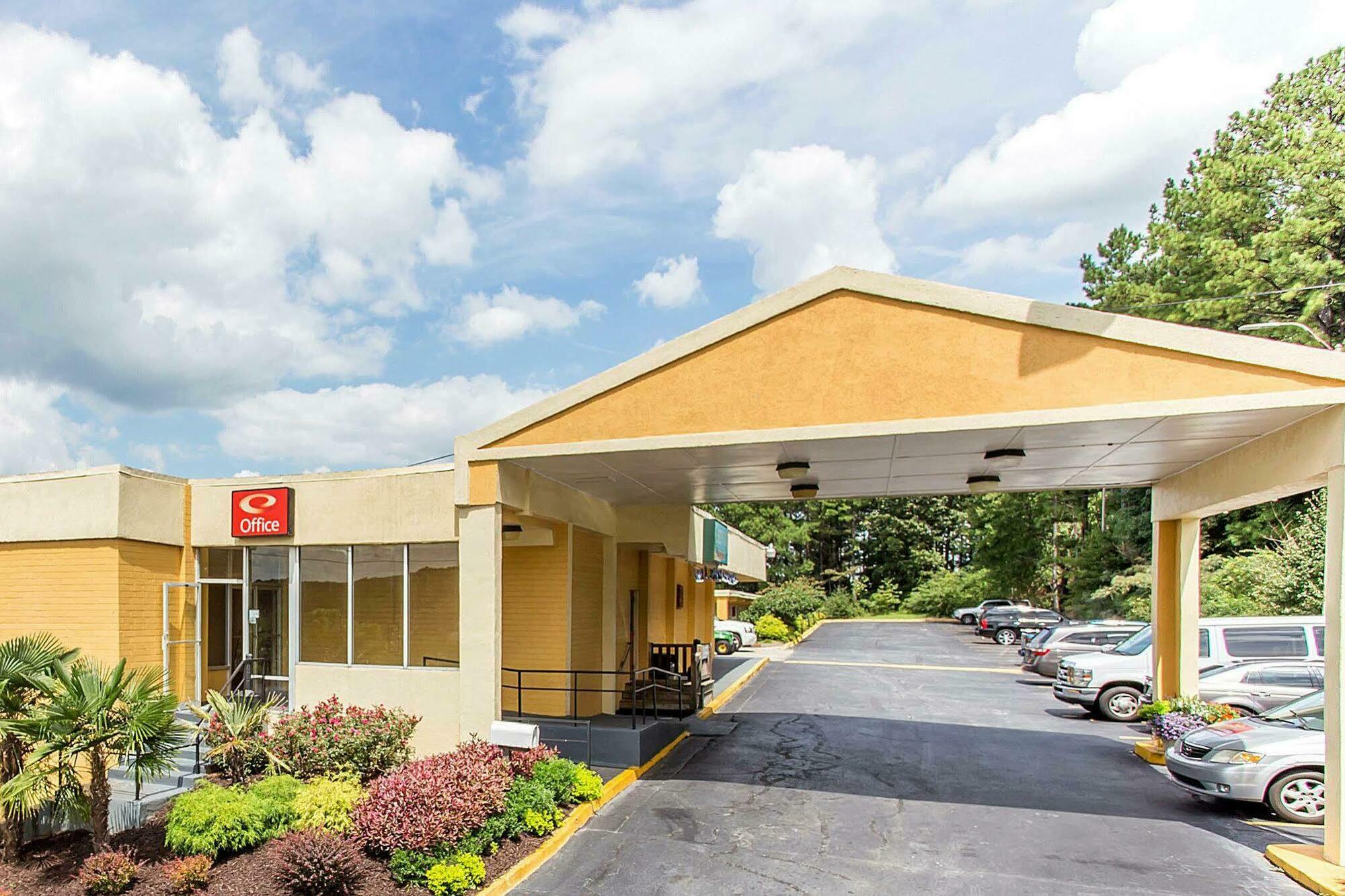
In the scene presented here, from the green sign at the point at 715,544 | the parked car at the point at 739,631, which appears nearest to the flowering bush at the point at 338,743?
the green sign at the point at 715,544

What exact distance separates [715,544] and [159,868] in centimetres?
1276

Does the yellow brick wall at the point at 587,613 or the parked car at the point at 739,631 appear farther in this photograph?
the parked car at the point at 739,631

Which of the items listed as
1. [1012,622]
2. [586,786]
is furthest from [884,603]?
[586,786]

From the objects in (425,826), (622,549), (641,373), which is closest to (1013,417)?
(641,373)

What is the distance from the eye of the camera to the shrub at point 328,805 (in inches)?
376

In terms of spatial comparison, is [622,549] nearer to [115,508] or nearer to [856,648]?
[115,508]

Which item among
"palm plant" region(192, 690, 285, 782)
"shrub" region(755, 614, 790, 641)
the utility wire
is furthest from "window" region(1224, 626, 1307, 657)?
"shrub" region(755, 614, 790, 641)

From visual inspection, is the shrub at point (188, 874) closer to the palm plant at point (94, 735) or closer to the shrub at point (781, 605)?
the palm plant at point (94, 735)

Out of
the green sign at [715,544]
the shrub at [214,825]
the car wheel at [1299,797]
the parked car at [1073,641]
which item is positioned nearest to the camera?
the shrub at [214,825]

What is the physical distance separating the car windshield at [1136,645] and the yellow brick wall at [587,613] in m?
10.9

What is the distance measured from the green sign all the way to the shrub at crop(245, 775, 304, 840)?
32.7 feet

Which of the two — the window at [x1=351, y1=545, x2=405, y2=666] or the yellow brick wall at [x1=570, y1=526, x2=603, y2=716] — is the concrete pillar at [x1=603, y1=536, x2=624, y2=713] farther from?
the window at [x1=351, y1=545, x2=405, y2=666]

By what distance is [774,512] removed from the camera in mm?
52906

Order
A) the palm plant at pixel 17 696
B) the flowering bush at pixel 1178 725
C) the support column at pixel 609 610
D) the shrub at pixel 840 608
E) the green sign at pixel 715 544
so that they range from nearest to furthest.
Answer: the palm plant at pixel 17 696, the flowering bush at pixel 1178 725, the support column at pixel 609 610, the green sign at pixel 715 544, the shrub at pixel 840 608
